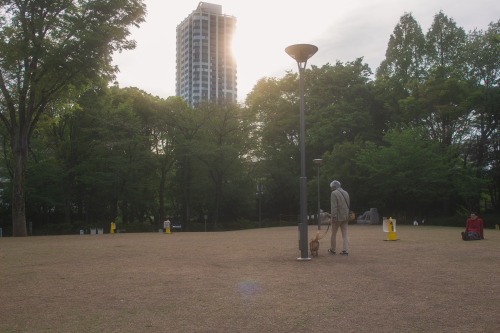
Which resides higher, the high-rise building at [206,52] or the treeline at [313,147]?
the high-rise building at [206,52]

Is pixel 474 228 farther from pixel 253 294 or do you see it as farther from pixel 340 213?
pixel 253 294

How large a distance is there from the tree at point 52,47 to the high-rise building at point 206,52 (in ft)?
335

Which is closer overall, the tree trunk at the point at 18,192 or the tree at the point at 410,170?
the tree trunk at the point at 18,192

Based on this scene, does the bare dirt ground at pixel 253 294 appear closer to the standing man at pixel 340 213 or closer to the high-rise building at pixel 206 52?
the standing man at pixel 340 213

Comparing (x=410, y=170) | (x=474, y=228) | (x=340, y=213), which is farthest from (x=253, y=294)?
(x=410, y=170)

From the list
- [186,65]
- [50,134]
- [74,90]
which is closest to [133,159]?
[50,134]

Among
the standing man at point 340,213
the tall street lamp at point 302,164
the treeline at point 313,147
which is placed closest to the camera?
the tall street lamp at point 302,164

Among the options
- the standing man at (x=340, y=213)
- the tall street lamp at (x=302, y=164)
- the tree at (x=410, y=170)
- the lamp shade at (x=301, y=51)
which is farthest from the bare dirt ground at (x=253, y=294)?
the tree at (x=410, y=170)

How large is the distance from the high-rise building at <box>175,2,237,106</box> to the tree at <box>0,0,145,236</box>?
335 ft

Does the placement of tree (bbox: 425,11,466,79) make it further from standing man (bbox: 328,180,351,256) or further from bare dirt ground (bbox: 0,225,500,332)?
bare dirt ground (bbox: 0,225,500,332)

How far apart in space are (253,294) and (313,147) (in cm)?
4044

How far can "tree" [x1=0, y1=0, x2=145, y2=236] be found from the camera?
Result: 65.6 feet

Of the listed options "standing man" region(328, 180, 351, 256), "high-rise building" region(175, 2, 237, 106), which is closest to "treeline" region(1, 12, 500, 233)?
"standing man" region(328, 180, 351, 256)

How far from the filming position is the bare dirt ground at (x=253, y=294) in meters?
4.29
